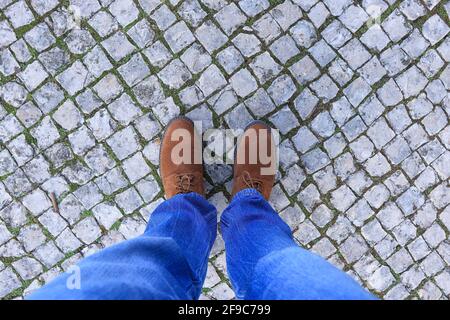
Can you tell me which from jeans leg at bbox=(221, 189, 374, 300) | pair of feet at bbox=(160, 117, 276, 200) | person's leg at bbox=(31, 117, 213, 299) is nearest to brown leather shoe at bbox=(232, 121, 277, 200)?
pair of feet at bbox=(160, 117, 276, 200)

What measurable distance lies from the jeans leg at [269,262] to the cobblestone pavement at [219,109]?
374 millimetres

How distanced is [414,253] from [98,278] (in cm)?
241

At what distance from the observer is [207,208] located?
9.79 ft

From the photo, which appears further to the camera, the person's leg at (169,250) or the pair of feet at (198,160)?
the pair of feet at (198,160)

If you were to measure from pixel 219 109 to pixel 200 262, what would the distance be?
3.62 ft

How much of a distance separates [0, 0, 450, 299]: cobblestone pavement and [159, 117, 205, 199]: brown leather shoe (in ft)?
0.37

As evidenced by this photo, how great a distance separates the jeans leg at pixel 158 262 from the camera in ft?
5.99

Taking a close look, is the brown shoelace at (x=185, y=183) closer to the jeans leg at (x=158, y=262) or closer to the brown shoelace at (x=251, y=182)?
the jeans leg at (x=158, y=262)

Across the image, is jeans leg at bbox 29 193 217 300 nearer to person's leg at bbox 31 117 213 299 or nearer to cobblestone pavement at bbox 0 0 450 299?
person's leg at bbox 31 117 213 299

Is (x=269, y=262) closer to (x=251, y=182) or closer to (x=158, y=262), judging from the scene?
(x=158, y=262)

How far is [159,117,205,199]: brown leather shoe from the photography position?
305cm

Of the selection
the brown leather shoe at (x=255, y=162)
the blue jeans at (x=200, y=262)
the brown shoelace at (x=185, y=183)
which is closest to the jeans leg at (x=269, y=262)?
the blue jeans at (x=200, y=262)

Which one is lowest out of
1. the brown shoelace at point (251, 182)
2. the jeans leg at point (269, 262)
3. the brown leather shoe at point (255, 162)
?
the jeans leg at point (269, 262)

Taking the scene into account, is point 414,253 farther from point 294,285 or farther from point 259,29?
point 259,29
